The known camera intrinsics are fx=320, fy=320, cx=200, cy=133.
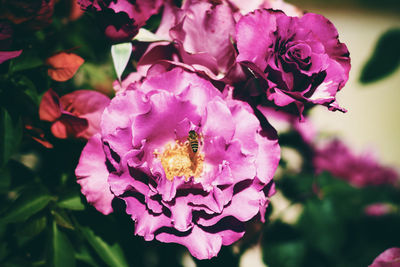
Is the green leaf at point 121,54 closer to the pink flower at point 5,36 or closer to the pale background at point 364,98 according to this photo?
the pink flower at point 5,36

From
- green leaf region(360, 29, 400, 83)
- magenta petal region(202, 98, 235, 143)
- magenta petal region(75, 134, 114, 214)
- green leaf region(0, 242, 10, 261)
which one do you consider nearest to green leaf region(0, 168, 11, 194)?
green leaf region(0, 242, 10, 261)

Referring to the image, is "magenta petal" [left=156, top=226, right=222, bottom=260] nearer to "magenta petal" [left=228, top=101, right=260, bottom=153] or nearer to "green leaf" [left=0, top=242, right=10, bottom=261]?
"magenta petal" [left=228, top=101, right=260, bottom=153]

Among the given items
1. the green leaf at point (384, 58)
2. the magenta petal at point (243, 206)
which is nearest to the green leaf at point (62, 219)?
the magenta petal at point (243, 206)

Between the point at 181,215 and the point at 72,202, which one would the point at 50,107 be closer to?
the point at 72,202

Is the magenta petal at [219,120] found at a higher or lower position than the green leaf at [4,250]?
higher

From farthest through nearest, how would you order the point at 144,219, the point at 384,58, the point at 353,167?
the point at 353,167, the point at 384,58, the point at 144,219

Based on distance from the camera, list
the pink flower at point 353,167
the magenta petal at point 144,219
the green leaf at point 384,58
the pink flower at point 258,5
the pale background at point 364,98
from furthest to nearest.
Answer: the pale background at point 364,98, the pink flower at point 353,167, the green leaf at point 384,58, the pink flower at point 258,5, the magenta petal at point 144,219

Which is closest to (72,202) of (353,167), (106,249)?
(106,249)
